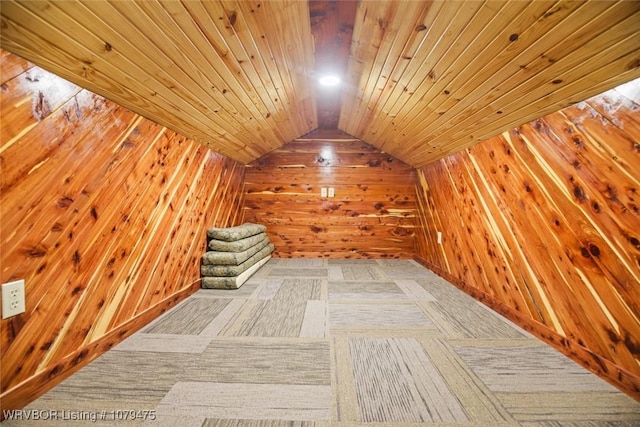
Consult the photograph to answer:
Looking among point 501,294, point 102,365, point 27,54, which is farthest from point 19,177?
point 501,294

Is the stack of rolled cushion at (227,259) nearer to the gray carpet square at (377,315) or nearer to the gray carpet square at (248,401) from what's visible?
the gray carpet square at (377,315)

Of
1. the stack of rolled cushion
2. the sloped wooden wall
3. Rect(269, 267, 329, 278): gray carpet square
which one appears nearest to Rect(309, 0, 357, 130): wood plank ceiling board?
the sloped wooden wall

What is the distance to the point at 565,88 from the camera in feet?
4.49

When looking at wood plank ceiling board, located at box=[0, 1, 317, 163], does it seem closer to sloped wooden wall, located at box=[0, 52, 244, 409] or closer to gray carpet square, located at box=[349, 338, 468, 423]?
sloped wooden wall, located at box=[0, 52, 244, 409]

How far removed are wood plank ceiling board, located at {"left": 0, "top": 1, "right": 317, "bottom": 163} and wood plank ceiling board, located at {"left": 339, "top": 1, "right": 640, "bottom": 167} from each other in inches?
19.4

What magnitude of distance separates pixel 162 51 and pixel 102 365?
1.69m

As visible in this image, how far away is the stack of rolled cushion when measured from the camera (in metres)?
2.88

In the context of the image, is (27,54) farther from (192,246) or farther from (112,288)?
(192,246)

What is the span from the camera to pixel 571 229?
1.59 metres

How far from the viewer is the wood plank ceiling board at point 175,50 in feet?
3.32

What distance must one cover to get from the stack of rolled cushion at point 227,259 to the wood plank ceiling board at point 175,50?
118 centimetres

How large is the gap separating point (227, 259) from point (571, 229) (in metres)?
2.82

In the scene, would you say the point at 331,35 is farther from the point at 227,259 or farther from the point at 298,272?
the point at 298,272

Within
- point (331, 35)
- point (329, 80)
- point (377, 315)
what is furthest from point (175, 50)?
point (377, 315)
